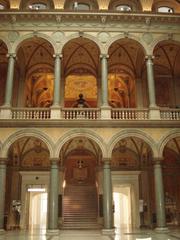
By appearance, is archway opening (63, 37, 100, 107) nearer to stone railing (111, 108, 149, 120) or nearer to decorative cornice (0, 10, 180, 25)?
decorative cornice (0, 10, 180, 25)

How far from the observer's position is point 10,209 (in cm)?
1756

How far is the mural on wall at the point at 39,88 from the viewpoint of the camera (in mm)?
20548

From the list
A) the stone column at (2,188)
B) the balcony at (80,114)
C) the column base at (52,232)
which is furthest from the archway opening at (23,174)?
the column base at (52,232)

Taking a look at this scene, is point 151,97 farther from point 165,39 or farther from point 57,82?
point 57,82

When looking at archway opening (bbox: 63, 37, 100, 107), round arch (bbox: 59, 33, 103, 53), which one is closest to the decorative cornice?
round arch (bbox: 59, 33, 103, 53)

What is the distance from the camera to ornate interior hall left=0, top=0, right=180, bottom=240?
1495 centimetres

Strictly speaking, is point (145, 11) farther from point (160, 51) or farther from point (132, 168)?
point (132, 168)

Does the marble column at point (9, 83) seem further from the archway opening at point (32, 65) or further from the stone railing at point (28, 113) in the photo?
the archway opening at point (32, 65)

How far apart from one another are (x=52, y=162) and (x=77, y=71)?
7344 millimetres

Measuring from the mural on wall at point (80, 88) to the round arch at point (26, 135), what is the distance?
7645mm

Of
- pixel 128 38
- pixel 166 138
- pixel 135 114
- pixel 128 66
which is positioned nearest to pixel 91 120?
pixel 135 114

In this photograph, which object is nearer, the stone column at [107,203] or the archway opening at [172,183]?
the stone column at [107,203]

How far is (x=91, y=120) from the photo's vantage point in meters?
15.0

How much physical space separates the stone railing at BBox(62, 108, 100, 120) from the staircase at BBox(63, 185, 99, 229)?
5.92m
